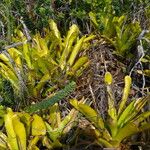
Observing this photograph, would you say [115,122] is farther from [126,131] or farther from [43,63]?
[43,63]

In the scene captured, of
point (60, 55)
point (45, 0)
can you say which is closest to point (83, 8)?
point (45, 0)

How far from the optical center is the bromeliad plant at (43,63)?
2.73 metres

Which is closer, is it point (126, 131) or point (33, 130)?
point (126, 131)

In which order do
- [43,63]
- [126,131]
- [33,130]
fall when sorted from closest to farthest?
[126,131] → [33,130] → [43,63]

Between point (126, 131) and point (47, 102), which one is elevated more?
point (47, 102)

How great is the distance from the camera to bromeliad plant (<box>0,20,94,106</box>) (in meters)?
2.73

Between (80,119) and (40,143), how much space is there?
0.29 metres

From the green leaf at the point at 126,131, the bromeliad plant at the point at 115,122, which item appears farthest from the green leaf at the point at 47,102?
the green leaf at the point at 126,131

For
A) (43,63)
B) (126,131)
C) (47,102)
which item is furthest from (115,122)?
(43,63)

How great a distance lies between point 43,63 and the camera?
2738mm

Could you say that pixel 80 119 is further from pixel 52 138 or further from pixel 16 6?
pixel 16 6

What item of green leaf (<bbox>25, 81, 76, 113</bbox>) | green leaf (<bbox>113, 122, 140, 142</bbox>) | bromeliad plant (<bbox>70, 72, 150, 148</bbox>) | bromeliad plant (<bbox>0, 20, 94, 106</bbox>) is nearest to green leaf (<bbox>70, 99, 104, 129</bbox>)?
bromeliad plant (<bbox>70, 72, 150, 148</bbox>)

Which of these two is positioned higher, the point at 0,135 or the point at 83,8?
the point at 83,8

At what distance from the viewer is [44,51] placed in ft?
9.57
